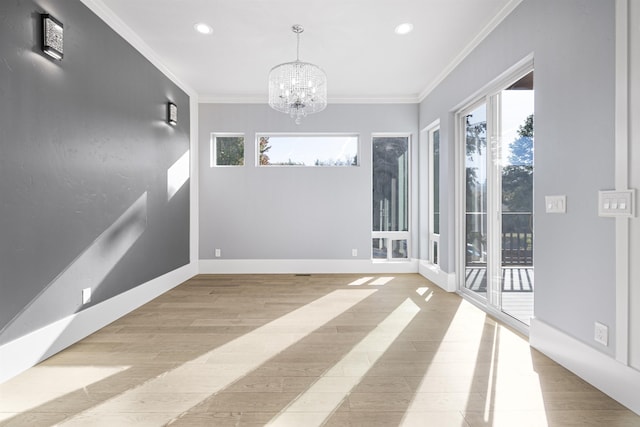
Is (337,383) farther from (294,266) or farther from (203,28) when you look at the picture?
(203,28)

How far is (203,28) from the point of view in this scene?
9.76 ft

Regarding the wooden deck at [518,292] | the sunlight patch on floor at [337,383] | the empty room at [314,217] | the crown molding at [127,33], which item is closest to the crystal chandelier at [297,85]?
the empty room at [314,217]

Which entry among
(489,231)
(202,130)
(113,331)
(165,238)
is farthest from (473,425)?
(202,130)

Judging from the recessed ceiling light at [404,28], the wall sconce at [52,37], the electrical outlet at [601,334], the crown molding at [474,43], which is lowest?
the electrical outlet at [601,334]

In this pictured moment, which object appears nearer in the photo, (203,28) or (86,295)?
(86,295)

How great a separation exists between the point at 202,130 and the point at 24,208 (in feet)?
10.3

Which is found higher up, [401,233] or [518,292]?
[401,233]

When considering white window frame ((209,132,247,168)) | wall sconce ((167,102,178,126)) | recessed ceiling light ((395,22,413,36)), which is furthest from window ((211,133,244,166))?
recessed ceiling light ((395,22,413,36))

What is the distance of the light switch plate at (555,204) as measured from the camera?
203 cm

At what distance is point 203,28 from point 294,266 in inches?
131

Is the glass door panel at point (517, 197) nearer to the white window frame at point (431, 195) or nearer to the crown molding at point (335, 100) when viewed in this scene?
the white window frame at point (431, 195)

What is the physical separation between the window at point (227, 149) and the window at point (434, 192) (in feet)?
9.82

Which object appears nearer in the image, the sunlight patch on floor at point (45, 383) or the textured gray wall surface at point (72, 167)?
the sunlight patch on floor at point (45, 383)

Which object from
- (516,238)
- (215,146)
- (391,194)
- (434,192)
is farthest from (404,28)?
(215,146)
